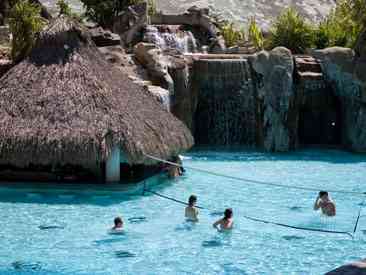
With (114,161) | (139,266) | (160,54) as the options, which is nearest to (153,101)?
(114,161)

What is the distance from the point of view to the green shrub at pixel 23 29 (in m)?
22.8

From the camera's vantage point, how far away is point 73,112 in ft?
53.1

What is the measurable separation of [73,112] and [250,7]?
3438cm

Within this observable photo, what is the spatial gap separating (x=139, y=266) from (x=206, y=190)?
627 centimetres

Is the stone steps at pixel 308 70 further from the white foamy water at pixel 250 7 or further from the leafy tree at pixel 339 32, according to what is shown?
the white foamy water at pixel 250 7

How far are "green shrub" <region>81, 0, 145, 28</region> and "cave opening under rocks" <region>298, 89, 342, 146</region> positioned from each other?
1001cm

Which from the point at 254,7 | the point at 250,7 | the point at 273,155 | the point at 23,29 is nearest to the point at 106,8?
the point at 23,29

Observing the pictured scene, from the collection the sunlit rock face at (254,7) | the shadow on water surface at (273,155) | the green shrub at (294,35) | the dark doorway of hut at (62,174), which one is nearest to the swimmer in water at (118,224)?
the dark doorway of hut at (62,174)

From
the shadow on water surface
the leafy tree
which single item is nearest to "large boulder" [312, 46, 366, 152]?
the shadow on water surface

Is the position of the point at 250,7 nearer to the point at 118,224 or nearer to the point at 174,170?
the point at 174,170

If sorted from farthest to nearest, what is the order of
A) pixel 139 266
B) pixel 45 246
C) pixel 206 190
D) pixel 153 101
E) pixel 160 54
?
pixel 160 54
pixel 153 101
pixel 206 190
pixel 45 246
pixel 139 266

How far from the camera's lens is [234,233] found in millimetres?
13031

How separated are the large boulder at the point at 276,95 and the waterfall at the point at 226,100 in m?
0.66

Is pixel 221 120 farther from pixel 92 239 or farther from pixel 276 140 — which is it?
pixel 92 239
